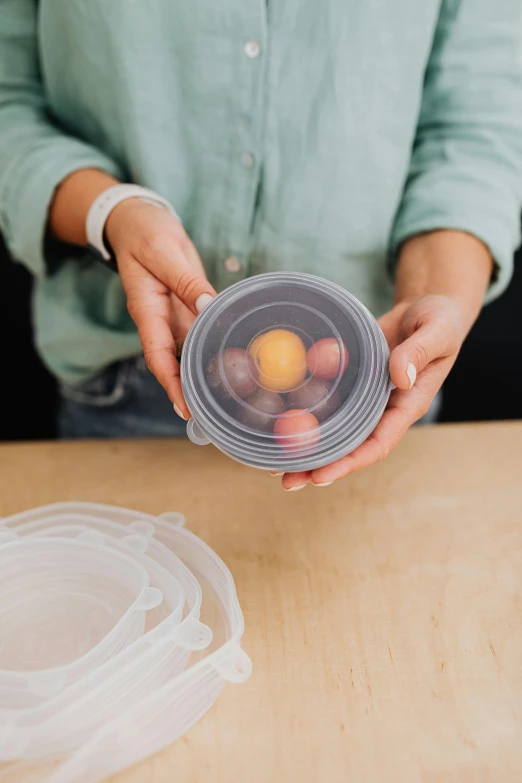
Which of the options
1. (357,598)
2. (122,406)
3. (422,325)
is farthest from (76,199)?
(357,598)

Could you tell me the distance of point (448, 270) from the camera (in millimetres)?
766

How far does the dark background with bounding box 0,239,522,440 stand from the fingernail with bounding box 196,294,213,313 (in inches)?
31.9

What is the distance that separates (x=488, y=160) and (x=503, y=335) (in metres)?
0.59

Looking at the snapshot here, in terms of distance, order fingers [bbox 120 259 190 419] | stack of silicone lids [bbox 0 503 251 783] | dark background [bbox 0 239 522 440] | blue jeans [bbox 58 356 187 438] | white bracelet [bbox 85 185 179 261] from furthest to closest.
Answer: dark background [bbox 0 239 522 440] → blue jeans [bbox 58 356 187 438] → white bracelet [bbox 85 185 179 261] → fingers [bbox 120 259 190 419] → stack of silicone lids [bbox 0 503 251 783]

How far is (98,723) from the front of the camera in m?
0.53

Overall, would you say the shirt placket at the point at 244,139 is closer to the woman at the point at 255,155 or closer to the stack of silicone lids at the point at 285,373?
the woman at the point at 255,155

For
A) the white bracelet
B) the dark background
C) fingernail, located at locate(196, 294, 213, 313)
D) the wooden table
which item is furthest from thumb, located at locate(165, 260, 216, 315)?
the dark background

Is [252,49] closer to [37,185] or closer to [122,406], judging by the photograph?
[37,185]

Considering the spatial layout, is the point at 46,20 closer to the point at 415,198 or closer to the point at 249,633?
the point at 415,198

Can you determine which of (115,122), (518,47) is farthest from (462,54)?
(115,122)

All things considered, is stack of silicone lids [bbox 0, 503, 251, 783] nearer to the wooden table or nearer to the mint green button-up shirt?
the wooden table

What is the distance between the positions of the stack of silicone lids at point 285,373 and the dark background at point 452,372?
807 millimetres

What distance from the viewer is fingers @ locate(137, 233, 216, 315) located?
0.65 metres

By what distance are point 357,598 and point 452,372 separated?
81 cm
